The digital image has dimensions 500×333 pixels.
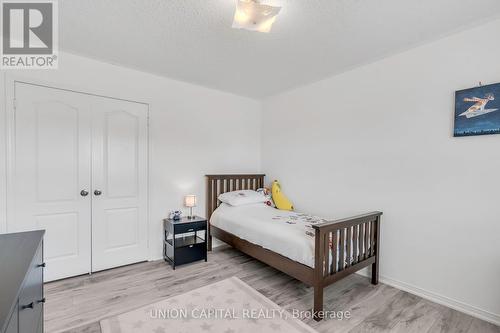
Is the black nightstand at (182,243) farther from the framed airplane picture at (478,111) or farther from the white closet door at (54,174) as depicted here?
the framed airplane picture at (478,111)

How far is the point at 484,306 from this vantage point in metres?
1.99

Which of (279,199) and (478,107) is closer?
(478,107)

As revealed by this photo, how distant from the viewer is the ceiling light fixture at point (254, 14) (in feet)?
5.44

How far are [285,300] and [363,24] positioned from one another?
8.45 ft

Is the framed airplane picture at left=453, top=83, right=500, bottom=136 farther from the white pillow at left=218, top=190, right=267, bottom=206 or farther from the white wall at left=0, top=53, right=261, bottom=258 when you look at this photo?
the white wall at left=0, top=53, right=261, bottom=258

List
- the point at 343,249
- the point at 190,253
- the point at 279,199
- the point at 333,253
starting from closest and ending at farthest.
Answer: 1. the point at 333,253
2. the point at 343,249
3. the point at 190,253
4. the point at 279,199

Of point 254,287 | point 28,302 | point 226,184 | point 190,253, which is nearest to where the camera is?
point 28,302

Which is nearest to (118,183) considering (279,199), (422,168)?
(279,199)

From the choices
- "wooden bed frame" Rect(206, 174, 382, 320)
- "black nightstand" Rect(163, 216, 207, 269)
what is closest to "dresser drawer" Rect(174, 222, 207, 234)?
"black nightstand" Rect(163, 216, 207, 269)

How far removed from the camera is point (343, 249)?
2236 millimetres

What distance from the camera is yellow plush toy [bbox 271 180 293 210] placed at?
11.9 feet

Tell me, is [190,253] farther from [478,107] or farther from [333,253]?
[478,107]

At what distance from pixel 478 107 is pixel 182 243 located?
3.37 metres

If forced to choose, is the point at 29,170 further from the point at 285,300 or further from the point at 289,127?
the point at 289,127
